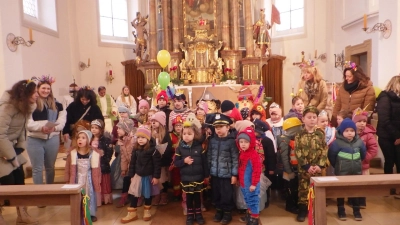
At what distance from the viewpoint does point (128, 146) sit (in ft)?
14.8

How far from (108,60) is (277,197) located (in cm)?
1025

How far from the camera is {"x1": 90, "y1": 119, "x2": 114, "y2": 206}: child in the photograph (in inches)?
176

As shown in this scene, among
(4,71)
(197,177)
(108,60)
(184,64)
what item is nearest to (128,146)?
(197,177)

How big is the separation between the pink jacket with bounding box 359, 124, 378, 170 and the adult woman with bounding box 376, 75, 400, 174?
1.15 ft

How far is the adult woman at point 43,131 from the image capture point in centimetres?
416

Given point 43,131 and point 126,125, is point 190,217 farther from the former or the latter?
point 43,131

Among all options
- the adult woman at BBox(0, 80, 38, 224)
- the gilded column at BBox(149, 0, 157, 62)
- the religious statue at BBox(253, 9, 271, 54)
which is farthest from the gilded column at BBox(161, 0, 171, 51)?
the adult woman at BBox(0, 80, 38, 224)

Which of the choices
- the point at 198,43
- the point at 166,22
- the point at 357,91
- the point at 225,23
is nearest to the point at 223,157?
the point at 357,91

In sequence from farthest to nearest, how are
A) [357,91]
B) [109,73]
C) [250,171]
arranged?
[109,73], [357,91], [250,171]

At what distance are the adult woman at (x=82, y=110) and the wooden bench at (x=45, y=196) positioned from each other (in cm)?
194

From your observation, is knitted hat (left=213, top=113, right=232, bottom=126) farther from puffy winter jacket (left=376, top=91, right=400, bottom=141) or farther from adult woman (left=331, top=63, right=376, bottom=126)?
puffy winter jacket (left=376, top=91, right=400, bottom=141)

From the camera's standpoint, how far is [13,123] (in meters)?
3.73

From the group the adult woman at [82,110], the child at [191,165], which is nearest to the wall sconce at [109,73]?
the adult woman at [82,110]

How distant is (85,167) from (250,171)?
2.04 metres
